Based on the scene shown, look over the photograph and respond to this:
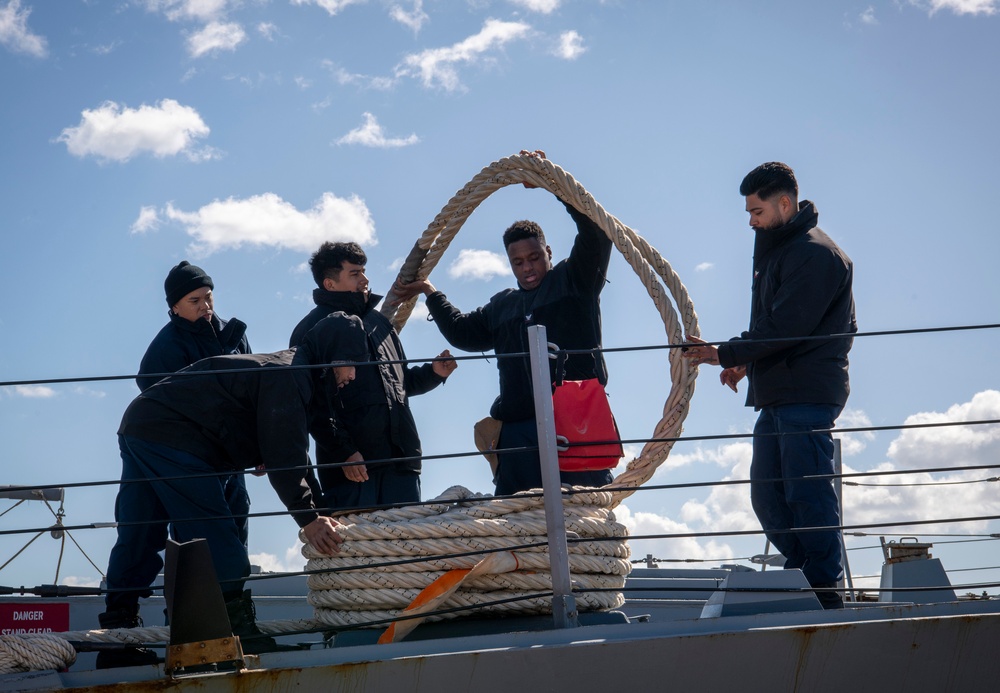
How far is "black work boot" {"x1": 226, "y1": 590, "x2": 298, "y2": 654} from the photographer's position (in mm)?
3516

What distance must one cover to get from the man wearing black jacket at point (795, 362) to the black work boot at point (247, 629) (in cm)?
187

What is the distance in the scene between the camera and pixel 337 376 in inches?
164

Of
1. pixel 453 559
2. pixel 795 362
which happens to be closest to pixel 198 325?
pixel 453 559

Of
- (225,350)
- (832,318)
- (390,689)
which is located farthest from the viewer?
(225,350)

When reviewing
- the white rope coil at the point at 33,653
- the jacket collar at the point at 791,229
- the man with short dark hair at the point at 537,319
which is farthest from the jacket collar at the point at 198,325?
the jacket collar at the point at 791,229

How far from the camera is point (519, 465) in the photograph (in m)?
4.52

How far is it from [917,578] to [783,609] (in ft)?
14.4

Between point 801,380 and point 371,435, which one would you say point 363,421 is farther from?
point 801,380

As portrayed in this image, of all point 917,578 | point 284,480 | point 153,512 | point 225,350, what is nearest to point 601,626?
point 284,480

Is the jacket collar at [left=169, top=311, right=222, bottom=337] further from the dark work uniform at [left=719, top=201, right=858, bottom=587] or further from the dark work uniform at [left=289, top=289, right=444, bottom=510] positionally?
the dark work uniform at [left=719, top=201, right=858, bottom=587]

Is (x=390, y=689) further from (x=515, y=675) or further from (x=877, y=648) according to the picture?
(x=877, y=648)

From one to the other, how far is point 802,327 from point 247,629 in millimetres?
2251

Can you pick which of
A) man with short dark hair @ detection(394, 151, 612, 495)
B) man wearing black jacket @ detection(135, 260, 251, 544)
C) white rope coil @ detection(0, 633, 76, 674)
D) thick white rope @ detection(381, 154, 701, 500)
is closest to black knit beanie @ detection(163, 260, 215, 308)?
man wearing black jacket @ detection(135, 260, 251, 544)

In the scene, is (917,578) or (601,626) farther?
(917,578)
